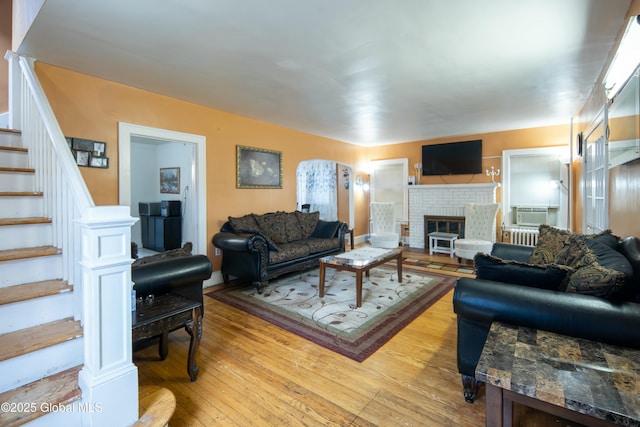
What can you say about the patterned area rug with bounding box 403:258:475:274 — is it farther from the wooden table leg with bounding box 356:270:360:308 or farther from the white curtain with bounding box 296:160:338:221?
the wooden table leg with bounding box 356:270:360:308

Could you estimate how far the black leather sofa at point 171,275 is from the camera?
2227mm

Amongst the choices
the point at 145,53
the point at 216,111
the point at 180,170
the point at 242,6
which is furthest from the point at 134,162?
the point at 242,6

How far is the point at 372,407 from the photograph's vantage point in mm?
1777

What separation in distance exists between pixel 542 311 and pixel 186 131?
13.5 feet

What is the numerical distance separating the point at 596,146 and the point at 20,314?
4.77 metres

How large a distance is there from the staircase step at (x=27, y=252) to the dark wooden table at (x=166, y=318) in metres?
0.60

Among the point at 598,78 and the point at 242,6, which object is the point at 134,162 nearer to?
the point at 242,6

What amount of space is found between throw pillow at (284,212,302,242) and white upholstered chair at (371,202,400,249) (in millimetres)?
1984

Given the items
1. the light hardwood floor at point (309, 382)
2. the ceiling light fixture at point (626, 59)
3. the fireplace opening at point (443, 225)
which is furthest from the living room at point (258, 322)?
the fireplace opening at point (443, 225)

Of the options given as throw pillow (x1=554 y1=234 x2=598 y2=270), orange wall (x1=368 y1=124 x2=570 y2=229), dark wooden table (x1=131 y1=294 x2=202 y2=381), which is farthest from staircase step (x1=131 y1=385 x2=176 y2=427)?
orange wall (x1=368 y1=124 x2=570 y2=229)

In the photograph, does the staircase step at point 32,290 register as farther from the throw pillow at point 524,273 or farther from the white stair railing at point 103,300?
the throw pillow at point 524,273

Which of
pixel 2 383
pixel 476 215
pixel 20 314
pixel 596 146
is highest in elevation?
pixel 596 146

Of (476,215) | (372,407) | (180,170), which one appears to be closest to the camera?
(372,407)

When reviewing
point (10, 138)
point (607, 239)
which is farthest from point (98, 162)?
point (607, 239)
